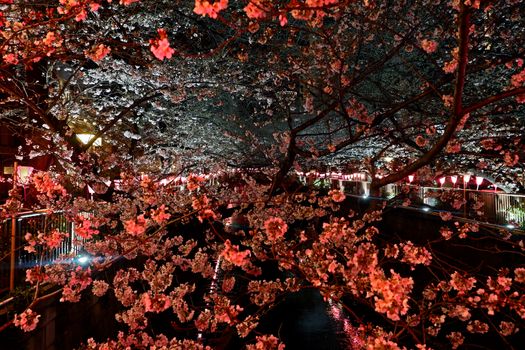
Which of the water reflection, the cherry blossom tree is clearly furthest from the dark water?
the cherry blossom tree

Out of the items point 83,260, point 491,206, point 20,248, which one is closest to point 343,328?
point 491,206

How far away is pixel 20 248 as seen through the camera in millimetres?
7348

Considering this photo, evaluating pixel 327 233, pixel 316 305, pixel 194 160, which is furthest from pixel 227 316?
pixel 194 160

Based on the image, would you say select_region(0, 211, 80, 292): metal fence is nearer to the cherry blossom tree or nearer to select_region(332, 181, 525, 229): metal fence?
the cherry blossom tree

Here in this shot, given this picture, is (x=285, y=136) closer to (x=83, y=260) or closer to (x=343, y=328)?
(x=343, y=328)

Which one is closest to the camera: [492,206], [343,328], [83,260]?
[83,260]

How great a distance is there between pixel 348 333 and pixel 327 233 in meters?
11.2

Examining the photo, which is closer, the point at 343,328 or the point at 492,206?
the point at 492,206

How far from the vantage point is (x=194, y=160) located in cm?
2312

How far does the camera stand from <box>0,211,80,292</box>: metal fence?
7867 mm

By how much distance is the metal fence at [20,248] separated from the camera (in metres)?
7.87

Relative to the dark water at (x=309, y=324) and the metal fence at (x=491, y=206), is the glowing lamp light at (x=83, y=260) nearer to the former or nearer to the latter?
the dark water at (x=309, y=324)

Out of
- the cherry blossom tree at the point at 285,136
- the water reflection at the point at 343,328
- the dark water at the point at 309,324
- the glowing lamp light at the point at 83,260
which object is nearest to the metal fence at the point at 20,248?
the cherry blossom tree at the point at 285,136

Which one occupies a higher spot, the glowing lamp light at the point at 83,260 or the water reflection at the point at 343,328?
the glowing lamp light at the point at 83,260
